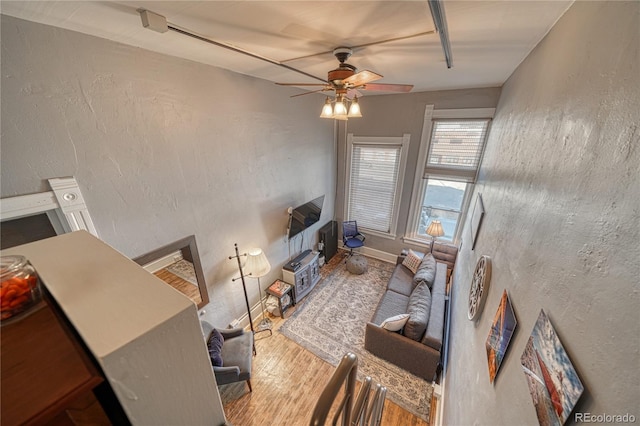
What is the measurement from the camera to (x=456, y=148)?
153 inches

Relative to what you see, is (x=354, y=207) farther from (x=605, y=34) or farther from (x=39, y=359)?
(x=39, y=359)

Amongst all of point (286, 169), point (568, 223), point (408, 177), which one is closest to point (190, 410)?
point (568, 223)

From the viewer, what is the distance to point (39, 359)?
0.47 m

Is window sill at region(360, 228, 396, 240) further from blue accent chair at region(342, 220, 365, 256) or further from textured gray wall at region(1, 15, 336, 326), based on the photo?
textured gray wall at region(1, 15, 336, 326)

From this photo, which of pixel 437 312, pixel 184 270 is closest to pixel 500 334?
pixel 437 312

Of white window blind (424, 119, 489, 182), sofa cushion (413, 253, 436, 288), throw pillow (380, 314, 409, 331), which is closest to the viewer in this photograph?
throw pillow (380, 314, 409, 331)

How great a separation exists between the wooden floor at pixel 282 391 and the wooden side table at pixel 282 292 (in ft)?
1.64

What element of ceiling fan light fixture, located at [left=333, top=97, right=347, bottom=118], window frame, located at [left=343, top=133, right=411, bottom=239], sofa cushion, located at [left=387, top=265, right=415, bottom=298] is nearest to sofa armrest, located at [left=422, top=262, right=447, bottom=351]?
sofa cushion, located at [left=387, top=265, right=415, bottom=298]

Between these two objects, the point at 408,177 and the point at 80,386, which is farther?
the point at 408,177

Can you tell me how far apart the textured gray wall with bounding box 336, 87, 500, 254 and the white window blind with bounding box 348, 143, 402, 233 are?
0.21 meters

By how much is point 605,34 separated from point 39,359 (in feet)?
6.26

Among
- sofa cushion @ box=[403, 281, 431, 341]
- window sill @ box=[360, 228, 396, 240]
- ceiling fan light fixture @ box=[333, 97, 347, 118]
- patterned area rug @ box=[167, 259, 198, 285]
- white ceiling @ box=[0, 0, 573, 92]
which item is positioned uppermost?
white ceiling @ box=[0, 0, 573, 92]

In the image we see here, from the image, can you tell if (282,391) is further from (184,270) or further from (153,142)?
(153,142)

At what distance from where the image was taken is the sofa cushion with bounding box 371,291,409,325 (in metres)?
3.26
